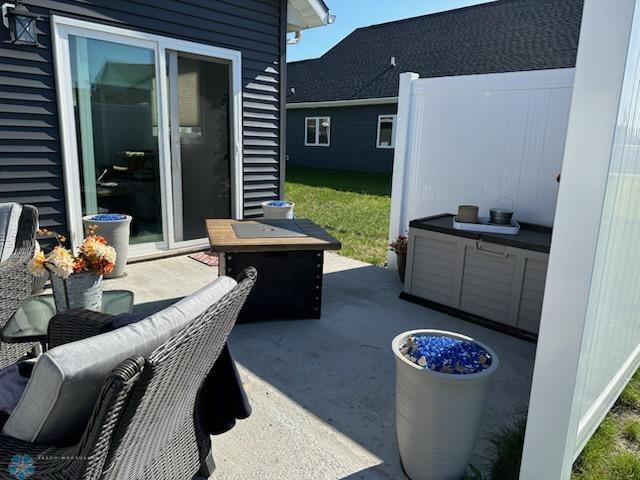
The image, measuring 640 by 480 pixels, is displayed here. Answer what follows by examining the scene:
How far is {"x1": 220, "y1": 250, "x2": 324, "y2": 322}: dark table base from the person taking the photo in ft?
10.3

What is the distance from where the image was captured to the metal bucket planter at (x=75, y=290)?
2287mm

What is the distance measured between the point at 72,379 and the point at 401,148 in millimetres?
3750

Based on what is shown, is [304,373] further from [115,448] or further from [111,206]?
[111,206]

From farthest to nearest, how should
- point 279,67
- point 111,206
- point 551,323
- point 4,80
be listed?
1. point 279,67
2. point 111,206
3. point 4,80
4. point 551,323

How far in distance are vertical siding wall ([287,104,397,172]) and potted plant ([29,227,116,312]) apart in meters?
11.7

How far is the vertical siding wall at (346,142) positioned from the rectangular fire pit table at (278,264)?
1057cm

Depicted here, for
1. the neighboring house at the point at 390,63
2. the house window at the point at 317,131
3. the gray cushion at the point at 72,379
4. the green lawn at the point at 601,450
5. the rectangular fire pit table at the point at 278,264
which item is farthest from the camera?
the house window at the point at 317,131

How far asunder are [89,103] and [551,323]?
419cm

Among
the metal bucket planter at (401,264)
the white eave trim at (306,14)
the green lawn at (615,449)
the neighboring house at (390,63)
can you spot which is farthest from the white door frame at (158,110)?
the neighboring house at (390,63)

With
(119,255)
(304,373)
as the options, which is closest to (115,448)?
(304,373)

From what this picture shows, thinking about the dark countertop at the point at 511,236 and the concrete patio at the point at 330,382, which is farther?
the dark countertop at the point at 511,236

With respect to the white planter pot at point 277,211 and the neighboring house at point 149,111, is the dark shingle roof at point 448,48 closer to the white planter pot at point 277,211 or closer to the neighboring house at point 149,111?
the neighboring house at point 149,111

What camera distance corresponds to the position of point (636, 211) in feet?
5.92

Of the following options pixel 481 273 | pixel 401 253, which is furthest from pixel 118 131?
pixel 481 273
